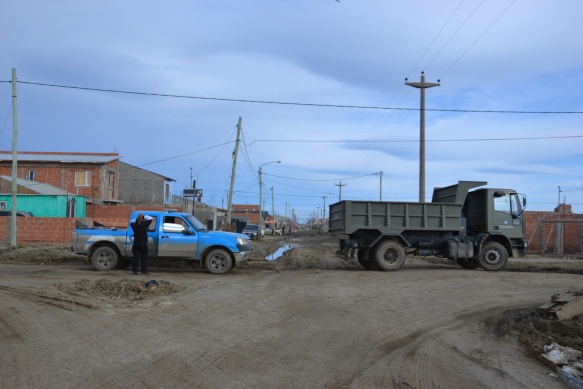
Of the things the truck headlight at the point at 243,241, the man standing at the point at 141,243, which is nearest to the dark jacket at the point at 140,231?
the man standing at the point at 141,243

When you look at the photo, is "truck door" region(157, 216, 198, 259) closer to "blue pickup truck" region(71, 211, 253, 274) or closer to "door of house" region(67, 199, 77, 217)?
"blue pickup truck" region(71, 211, 253, 274)

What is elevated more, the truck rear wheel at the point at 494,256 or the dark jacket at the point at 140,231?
the dark jacket at the point at 140,231

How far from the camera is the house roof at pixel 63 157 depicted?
149 feet

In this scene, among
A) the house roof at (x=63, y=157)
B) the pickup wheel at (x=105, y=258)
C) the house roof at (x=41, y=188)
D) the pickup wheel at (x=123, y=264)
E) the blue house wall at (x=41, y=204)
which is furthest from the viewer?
the house roof at (x=63, y=157)

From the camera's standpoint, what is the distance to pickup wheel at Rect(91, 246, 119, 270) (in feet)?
49.6

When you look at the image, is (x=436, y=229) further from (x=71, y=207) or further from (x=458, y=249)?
(x=71, y=207)

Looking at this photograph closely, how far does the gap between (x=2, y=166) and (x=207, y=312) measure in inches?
1732

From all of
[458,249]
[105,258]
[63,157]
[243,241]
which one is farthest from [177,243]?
[63,157]

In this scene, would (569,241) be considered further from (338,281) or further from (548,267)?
(338,281)

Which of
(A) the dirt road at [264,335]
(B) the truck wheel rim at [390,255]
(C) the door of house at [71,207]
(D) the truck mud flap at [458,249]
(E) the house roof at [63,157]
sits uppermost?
(E) the house roof at [63,157]

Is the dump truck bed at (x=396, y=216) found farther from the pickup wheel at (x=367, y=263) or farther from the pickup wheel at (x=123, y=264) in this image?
the pickup wheel at (x=123, y=264)

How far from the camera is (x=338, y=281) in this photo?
13.8 meters

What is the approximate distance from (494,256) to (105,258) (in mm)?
12926

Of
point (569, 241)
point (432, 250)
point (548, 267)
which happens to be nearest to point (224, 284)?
point (432, 250)
